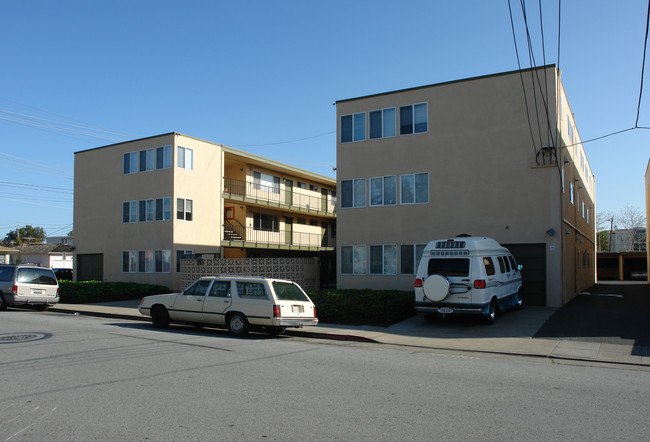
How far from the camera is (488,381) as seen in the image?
8.10 m

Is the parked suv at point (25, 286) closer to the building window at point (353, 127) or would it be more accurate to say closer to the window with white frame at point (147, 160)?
the window with white frame at point (147, 160)

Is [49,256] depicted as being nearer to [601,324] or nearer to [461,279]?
[461,279]

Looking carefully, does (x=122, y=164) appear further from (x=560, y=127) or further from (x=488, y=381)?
(x=488, y=381)

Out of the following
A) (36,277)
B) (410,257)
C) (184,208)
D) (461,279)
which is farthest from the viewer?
(184,208)

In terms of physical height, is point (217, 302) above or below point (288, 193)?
below

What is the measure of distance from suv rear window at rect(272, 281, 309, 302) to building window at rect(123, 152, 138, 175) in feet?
64.2

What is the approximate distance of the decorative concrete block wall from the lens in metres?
23.0

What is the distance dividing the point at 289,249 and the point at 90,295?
50.1 feet

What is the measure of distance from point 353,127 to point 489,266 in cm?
1016

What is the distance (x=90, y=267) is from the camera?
32094 millimetres

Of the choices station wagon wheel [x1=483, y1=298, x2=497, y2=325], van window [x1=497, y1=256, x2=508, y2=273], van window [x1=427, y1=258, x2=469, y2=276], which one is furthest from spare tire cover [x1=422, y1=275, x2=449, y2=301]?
van window [x1=497, y1=256, x2=508, y2=273]

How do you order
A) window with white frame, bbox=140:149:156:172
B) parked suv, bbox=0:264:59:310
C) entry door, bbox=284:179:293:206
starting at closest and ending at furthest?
parked suv, bbox=0:264:59:310, window with white frame, bbox=140:149:156:172, entry door, bbox=284:179:293:206

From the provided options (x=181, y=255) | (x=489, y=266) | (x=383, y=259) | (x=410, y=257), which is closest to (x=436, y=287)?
(x=489, y=266)

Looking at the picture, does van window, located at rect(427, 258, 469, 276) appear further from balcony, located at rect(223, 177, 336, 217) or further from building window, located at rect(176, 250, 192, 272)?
balcony, located at rect(223, 177, 336, 217)
